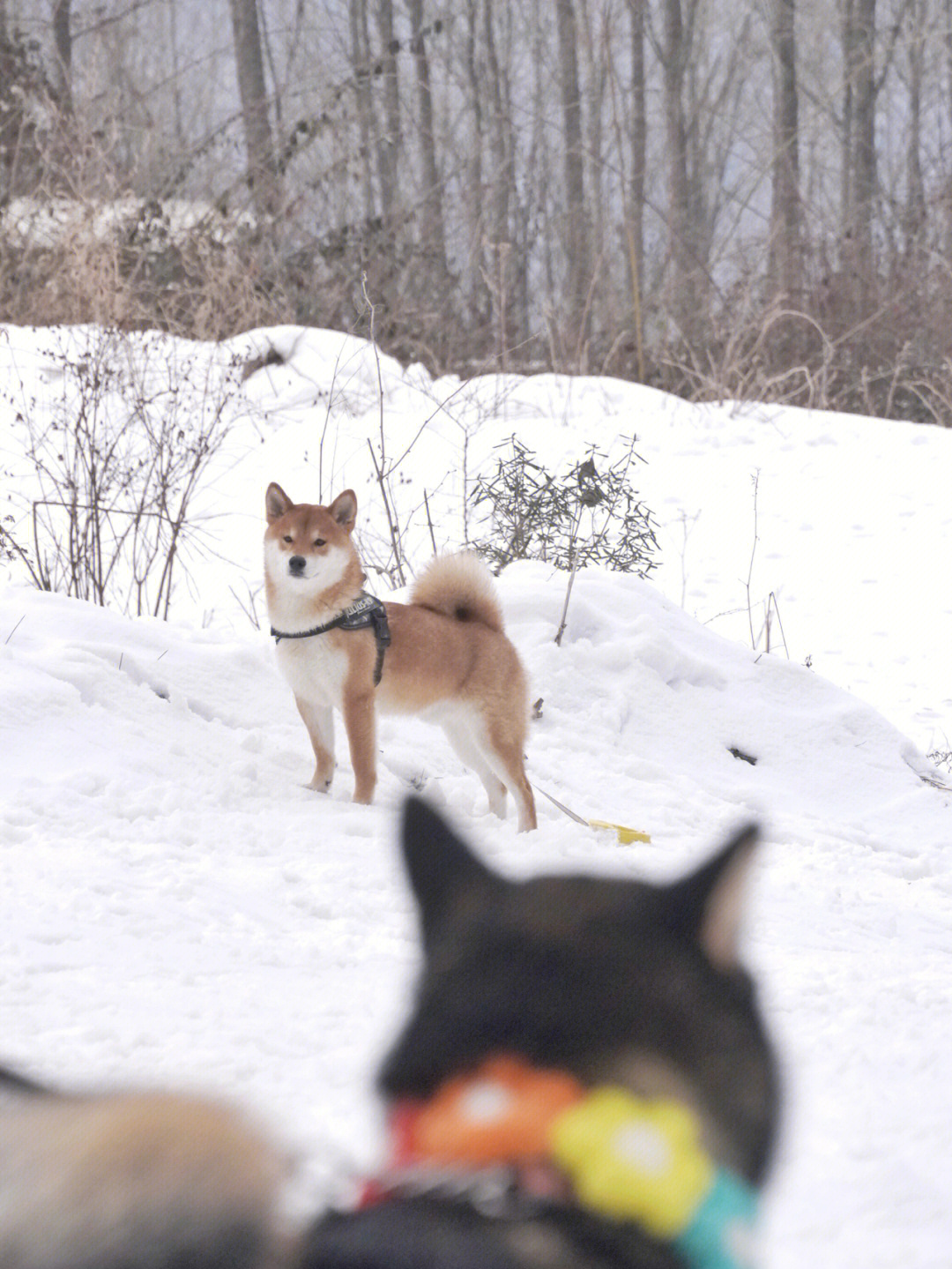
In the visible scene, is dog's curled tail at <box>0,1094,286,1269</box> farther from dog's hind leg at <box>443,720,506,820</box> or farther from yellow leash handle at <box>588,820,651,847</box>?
dog's hind leg at <box>443,720,506,820</box>

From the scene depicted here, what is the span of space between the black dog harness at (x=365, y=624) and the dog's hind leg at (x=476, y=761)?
44 cm

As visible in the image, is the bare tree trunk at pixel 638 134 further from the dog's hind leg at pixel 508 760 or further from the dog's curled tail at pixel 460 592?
the dog's hind leg at pixel 508 760

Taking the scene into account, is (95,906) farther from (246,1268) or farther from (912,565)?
(912,565)

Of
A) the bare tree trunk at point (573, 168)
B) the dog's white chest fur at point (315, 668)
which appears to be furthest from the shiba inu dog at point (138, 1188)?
the bare tree trunk at point (573, 168)

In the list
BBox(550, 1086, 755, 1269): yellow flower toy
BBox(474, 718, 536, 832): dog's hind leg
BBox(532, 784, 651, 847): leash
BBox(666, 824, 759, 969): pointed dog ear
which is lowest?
BBox(532, 784, 651, 847): leash

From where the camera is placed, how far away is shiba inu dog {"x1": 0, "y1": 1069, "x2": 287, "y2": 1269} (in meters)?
0.69

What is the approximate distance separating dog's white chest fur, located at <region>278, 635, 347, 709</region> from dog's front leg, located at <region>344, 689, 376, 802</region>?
3.1 inches

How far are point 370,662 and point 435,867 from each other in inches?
158

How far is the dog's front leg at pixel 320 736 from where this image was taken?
4.92 meters

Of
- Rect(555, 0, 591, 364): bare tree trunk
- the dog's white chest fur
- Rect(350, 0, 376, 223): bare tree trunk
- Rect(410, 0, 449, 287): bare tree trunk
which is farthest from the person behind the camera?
Rect(555, 0, 591, 364): bare tree trunk

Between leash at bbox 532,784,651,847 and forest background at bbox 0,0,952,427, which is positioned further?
forest background at bbox 0,0,952,427

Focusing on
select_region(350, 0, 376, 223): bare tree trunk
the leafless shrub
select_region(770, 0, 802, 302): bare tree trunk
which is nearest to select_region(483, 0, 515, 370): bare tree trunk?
select_region(350, 0, 376, 223): bare tree trunk

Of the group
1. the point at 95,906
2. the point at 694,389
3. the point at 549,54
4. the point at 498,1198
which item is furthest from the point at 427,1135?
the point at 549,54

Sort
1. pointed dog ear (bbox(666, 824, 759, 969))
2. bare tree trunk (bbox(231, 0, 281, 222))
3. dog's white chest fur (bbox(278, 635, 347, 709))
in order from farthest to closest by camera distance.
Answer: bare tree trunk (bbox(231, 0, 281, 222)) < dog's white chest fur (bbox(278, 635, 347, 709)) < pointed dog ear (bbox(666, 824, 759, 969))
